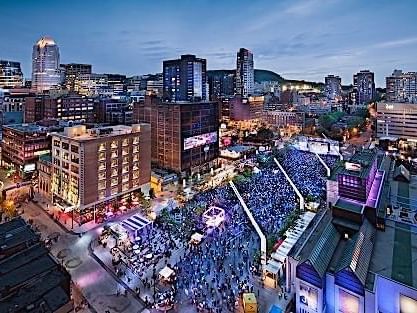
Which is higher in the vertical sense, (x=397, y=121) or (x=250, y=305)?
(x=397, y=121)

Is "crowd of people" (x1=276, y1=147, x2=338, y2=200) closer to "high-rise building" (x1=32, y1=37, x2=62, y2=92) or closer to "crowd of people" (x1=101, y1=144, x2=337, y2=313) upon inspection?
"crowd of people" (x1=101, y1=144, x2=337, y2=313)

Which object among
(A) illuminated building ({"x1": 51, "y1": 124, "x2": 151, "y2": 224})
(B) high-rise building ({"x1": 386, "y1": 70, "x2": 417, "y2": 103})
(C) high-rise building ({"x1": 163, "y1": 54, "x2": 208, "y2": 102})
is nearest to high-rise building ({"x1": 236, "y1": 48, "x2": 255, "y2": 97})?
(C) high-rise building ({"x1": 163, "y1": 54, "x2": 208, "y2": 102})

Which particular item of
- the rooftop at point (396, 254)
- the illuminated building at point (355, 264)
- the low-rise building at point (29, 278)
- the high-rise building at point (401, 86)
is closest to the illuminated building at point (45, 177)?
the low-rise building at point (29, 278)

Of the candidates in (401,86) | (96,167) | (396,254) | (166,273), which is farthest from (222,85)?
(396,254)

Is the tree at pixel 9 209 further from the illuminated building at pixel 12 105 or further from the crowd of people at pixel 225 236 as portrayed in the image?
the illuminated building at pixel 12 105

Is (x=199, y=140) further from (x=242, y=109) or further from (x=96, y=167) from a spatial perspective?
(x=242, y=109)

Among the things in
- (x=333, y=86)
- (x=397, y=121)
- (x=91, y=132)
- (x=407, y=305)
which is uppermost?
(x=333, y=86)

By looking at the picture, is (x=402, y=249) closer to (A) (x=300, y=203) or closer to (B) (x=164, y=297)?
(A) (x=300, y=203)
